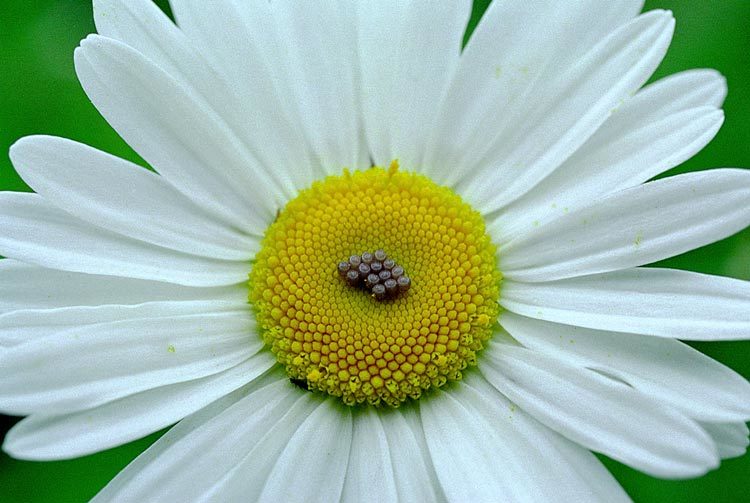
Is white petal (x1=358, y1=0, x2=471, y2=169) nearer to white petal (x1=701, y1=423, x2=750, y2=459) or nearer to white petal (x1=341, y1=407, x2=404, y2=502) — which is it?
white petal (x1=341, y1=407, x2=404, y2=502)

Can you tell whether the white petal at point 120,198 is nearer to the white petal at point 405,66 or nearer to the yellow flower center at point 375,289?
the yellow flower center at point 375,289

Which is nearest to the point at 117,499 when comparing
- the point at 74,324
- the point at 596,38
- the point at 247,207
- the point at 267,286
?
the point at 74,324

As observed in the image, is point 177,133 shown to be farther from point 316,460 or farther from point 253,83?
point 316,460

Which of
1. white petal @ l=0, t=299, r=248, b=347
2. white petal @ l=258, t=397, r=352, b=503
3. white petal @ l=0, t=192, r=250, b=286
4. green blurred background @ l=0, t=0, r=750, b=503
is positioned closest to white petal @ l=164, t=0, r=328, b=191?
white petal @ l=0, t=192, r=250, b=286

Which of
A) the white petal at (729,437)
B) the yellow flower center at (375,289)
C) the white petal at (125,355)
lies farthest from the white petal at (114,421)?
the white petal at (729,437)

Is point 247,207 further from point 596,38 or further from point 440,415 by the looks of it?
point 596,38

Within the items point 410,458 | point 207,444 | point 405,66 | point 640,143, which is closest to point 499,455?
point 410,458

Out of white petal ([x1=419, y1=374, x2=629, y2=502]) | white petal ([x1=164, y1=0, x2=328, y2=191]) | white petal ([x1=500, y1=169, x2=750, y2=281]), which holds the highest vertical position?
white petal ([x1=164, y1=0, x2=328, y2=191])
